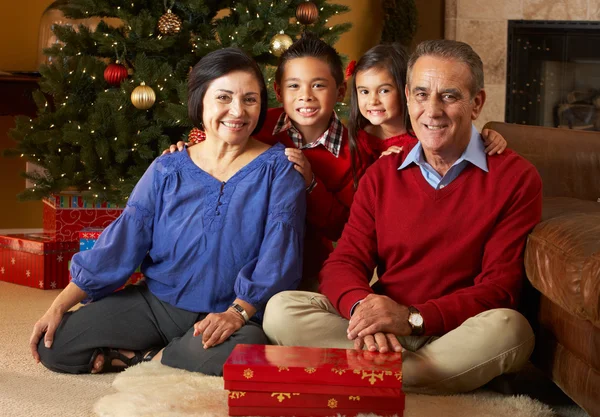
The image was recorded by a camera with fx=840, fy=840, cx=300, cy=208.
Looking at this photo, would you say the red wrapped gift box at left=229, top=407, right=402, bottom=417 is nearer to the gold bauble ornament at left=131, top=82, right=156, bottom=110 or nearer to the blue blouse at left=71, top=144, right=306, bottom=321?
the blue blouse at left=71, top=144, right=306, bottom=321

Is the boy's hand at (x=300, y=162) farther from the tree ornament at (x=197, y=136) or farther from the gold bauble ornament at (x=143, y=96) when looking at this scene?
the gold bauble ornament at (x=143, y=96)

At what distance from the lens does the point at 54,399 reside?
6.40 feet

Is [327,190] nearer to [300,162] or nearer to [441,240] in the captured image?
[300,162]

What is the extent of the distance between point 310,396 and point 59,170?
2023mm

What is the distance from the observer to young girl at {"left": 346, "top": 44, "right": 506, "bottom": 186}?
7.99ft

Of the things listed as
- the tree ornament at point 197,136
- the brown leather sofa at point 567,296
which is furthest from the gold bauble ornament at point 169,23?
the brown leather sofa at point 567,296

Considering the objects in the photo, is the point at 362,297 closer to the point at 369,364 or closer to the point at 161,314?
the point at 369,364

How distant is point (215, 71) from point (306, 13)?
1.45m

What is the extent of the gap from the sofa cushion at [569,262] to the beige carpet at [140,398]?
30 cm

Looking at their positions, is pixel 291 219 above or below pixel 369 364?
above

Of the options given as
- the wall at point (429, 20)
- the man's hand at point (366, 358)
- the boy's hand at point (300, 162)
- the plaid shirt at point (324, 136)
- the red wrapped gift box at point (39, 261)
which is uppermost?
the wall at point (429, 20)

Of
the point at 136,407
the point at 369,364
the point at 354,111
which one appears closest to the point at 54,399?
the point at 136,407

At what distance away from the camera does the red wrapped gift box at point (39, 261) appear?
3.47 metres

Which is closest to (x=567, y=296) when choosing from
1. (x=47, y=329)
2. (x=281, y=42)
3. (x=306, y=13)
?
(x=47, y=329)
